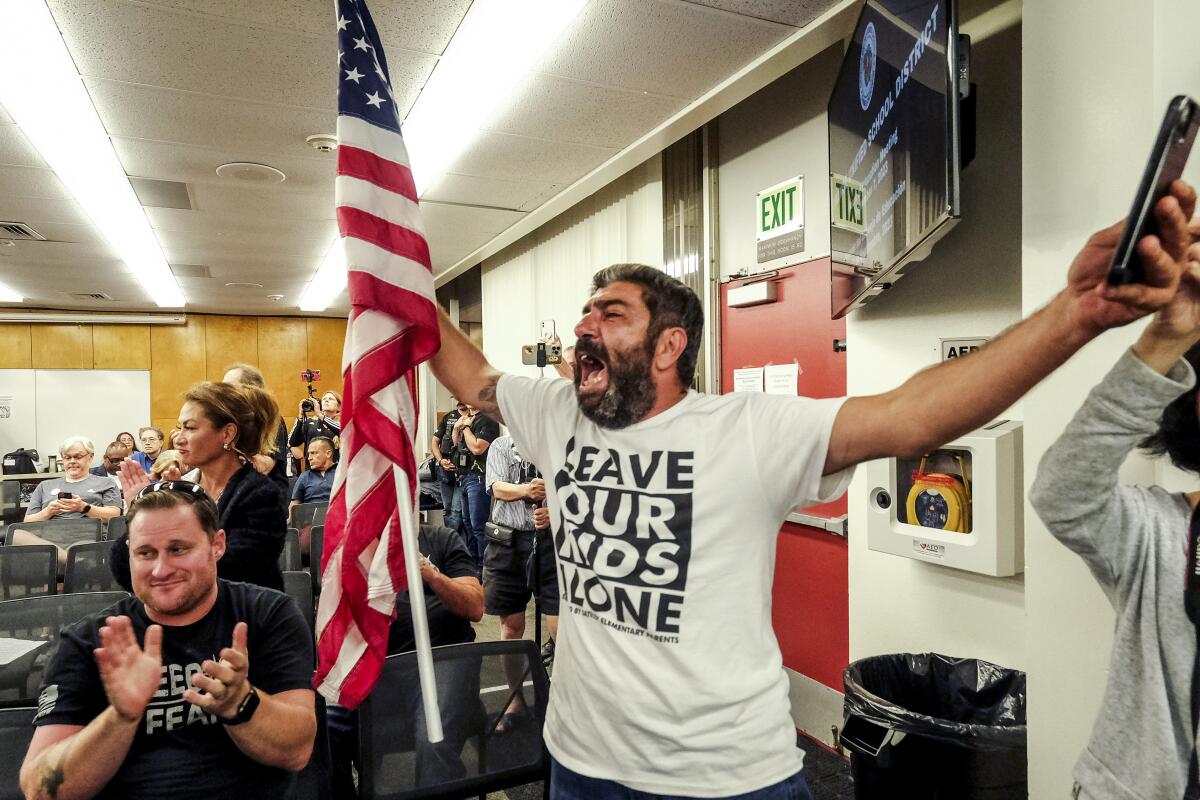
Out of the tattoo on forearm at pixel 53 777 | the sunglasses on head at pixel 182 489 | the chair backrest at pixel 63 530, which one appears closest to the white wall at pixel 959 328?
the sunglasses on head at pixel 182 489

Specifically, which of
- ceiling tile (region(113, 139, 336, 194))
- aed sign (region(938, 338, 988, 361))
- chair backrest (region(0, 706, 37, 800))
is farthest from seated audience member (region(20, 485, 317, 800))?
ceiling tile (region(113, 139, 336, 194))

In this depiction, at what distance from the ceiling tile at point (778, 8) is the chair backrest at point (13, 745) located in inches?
111

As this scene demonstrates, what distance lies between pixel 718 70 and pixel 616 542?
8.00ft

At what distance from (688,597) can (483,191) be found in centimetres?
399

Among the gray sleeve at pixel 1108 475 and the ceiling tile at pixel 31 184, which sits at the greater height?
the ceiling tile at pixel 31 184

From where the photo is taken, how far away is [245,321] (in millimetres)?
10820

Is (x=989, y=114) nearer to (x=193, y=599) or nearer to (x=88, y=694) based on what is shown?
(x=193, y=599)

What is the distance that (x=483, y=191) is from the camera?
4.67 meters

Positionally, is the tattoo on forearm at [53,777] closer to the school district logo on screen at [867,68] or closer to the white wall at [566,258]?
the school district logo on screen at [867,68]

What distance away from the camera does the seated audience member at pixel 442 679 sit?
1875mm

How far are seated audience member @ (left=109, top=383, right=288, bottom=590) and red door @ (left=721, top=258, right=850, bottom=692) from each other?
7.10ft

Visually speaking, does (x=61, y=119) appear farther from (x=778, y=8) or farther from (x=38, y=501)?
(x=778, y=8)

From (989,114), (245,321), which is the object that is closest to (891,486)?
(989,114)

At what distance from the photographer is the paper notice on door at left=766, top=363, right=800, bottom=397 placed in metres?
3.40
